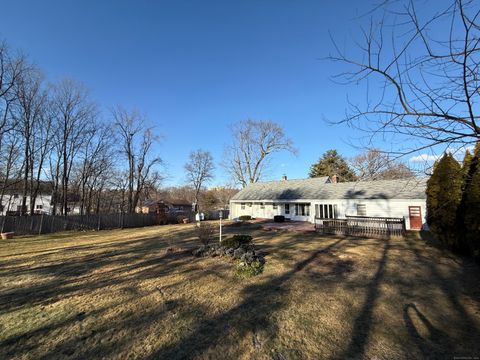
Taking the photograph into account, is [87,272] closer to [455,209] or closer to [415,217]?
[455,209]

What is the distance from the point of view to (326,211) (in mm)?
23344

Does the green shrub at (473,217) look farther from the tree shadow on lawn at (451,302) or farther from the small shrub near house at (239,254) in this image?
the small shrub near house at (239,254)

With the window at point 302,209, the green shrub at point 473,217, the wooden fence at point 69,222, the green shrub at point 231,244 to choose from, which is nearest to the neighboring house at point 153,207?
the wooden fence at point 69,222

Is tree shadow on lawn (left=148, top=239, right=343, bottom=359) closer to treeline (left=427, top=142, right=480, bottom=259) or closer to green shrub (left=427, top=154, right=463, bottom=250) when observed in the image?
treeline (left=427, top=142, right=480, bottom=259)

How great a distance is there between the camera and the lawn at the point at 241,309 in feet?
12.8

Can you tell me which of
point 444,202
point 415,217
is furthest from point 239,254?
point 415,217

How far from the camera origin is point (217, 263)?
9031 millimetres

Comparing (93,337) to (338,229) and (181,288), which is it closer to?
(181,288)

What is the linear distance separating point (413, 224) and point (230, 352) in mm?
19476

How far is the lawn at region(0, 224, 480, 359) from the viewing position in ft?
12.8

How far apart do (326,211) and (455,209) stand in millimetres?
14046

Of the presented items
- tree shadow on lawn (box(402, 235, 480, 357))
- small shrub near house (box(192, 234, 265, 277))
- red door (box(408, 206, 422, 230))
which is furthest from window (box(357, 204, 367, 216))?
small shrub near house (box(192, 234, 265, 277))

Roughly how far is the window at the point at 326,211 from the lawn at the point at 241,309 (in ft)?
43.5

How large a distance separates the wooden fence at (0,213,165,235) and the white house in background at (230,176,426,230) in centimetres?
1310
